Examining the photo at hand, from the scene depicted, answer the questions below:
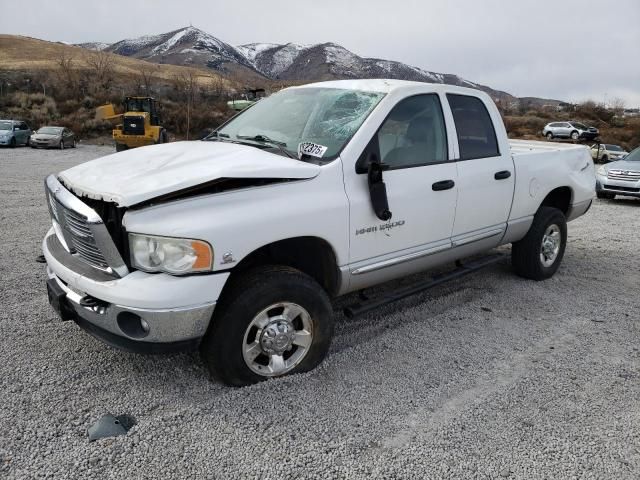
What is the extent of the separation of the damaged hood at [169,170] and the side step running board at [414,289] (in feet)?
3.45

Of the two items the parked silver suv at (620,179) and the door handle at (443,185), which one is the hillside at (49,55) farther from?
the door handle at (443,185)

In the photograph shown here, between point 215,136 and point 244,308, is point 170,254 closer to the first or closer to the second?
point 244,308

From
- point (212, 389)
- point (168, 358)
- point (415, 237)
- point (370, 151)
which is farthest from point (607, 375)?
point (168, 358)

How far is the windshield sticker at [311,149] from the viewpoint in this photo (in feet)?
10.9

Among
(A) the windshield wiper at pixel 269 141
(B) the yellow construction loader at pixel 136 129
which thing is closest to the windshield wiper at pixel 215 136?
(A) the windshield wiper at pixel 269 141

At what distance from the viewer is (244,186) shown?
9.68 ft

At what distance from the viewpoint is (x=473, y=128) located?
436cm

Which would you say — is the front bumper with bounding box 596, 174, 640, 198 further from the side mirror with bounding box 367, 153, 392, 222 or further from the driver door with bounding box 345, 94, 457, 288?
the side mirror with bounding box 367, 153, 392, 222

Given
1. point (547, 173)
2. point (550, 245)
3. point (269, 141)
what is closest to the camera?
point (269, 141)

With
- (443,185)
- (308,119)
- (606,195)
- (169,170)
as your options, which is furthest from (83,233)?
(606,195)

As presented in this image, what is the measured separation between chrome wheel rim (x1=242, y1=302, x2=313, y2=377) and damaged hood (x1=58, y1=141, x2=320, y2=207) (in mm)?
808

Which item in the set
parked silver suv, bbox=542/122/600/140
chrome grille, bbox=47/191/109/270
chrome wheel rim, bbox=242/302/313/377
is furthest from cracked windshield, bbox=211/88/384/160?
parked silver suv, bbox=542/122/600/140

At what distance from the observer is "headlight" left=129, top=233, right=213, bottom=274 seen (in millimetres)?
2658

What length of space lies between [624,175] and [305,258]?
451 inches
